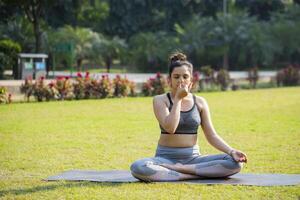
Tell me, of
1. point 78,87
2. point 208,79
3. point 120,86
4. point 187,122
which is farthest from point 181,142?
point 208,79

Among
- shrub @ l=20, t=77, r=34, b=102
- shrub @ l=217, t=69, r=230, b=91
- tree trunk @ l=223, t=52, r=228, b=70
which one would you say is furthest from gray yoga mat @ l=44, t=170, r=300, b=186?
tree trunk @ l=223, t=52, r=228, b=70

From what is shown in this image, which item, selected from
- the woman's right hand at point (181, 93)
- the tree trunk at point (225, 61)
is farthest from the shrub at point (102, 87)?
the tree trunk at point (225, 61)

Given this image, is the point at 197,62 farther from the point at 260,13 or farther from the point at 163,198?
the point at 163,198

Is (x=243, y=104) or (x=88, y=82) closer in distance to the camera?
(x=243, y=104)

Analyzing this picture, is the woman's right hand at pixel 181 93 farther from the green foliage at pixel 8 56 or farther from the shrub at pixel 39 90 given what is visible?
the green foliage at pixel 8 56

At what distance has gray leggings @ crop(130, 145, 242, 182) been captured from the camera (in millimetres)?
6812

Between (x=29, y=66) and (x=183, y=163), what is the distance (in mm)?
19186

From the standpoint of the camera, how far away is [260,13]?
50.1 m

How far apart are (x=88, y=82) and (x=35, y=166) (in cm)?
1171

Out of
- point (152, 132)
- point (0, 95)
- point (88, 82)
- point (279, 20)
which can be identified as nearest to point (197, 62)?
point (279, 20)

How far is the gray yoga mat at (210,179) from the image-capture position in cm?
686

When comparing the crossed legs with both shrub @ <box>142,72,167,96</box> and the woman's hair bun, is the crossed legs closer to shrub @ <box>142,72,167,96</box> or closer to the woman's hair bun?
the woman's hair bun

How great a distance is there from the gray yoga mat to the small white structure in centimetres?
1817

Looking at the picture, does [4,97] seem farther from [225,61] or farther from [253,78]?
[225,61]
